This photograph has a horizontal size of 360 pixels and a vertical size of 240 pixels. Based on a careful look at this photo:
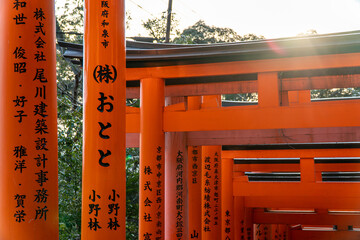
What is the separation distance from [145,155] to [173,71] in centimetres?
129

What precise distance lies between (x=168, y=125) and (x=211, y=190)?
3.64 m

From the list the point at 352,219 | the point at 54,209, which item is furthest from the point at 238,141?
the point at 352,219

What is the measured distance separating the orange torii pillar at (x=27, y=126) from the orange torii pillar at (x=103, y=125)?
656mm

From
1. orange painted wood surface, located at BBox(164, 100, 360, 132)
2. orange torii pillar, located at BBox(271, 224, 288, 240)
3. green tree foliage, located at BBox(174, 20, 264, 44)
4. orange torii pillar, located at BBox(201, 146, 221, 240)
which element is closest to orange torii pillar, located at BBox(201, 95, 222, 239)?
orange torii pillar, located at BBox(201, 146, 221, 240)

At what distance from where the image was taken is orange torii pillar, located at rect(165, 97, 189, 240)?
8273 millimetres

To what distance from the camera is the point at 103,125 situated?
14.3 feet

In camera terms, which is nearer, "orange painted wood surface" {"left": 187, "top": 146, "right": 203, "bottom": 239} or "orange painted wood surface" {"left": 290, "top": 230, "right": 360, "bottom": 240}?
"orange painted wood surface" {"left": 187, "top": 146, "right": 203, "bottom": 239}

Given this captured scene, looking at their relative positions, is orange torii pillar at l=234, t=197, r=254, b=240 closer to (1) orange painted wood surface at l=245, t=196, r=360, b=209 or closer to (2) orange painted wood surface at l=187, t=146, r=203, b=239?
(1) orange painted wood surface at l=245, t=196, r=360, b=209

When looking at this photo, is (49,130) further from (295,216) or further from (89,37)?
(295,216)

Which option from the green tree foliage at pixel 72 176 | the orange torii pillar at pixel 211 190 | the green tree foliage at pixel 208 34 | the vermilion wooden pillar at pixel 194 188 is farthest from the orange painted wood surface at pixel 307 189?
the green tree foliage at pixel 208 34

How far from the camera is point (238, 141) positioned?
29.9 ft

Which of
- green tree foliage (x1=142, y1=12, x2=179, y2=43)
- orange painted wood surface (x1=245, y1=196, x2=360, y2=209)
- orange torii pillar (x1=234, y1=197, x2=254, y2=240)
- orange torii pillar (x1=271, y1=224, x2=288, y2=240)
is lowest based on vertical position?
orange torii pillar (x1=271, y1=224, x2=288, y2=240)

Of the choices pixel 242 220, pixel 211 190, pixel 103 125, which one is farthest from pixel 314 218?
pixel 103 125

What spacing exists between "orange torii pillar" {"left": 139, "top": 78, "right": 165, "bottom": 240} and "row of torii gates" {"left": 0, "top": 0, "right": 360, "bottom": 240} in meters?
0.01
